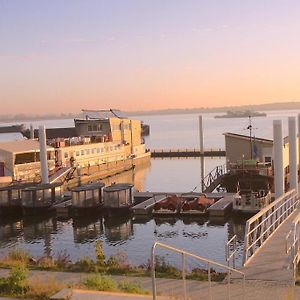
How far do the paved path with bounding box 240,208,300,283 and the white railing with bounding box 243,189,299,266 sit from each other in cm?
27

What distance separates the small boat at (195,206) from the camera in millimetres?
35250

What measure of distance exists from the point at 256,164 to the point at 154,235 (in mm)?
14960

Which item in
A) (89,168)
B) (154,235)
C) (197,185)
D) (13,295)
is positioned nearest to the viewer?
(13,295)

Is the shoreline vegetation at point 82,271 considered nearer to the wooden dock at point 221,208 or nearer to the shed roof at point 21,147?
the wooden dock at point 221,208

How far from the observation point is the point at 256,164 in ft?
139

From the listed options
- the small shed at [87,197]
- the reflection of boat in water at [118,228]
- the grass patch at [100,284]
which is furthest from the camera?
the small shed at [87,197]

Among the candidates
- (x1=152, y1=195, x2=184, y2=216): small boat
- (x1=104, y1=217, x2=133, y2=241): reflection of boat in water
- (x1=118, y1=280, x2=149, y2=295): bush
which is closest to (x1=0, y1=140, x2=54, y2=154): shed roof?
(x1=104, y1=217, x2=133, y2=241): reflection of boat in water

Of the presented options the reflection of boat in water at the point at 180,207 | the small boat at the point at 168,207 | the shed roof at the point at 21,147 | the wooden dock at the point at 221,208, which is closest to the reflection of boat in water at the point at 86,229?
the small boat at the point at 168,207

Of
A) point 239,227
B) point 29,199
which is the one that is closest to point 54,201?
point 29,199

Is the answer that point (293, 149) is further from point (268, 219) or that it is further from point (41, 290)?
point (41, 290)

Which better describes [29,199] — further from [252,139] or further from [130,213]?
[252,139]

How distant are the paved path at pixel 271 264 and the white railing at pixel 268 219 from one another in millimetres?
273

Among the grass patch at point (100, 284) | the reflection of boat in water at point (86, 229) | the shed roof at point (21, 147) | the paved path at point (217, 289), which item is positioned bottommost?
the reflection of boat in water at point (86, 229)

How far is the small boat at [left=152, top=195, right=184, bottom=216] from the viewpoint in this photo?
35.6m
